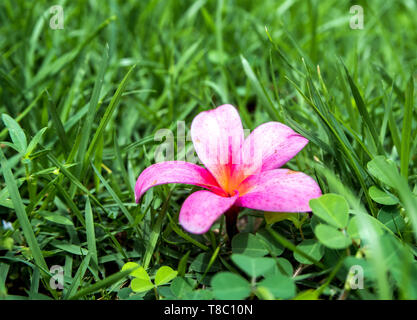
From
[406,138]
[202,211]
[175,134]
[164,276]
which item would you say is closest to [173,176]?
[202,211]

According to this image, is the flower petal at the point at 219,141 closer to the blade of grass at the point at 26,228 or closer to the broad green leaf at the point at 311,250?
the broad green leaf at the point at 311,250

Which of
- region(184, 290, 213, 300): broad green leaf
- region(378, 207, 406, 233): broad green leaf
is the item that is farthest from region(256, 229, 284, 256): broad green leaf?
region(378, 207, 406, 233): broad green leaf

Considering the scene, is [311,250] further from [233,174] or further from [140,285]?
[140,285]

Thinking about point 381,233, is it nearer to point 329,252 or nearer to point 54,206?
point 329,252

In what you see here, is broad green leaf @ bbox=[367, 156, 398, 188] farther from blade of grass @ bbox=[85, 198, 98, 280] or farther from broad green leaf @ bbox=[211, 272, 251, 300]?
blade of grass @ bbox=[85, 198, 98, 280]

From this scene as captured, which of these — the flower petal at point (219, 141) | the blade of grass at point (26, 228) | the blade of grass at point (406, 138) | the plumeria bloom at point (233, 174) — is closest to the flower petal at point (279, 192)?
the plumeria bloom at point (233, 174)
